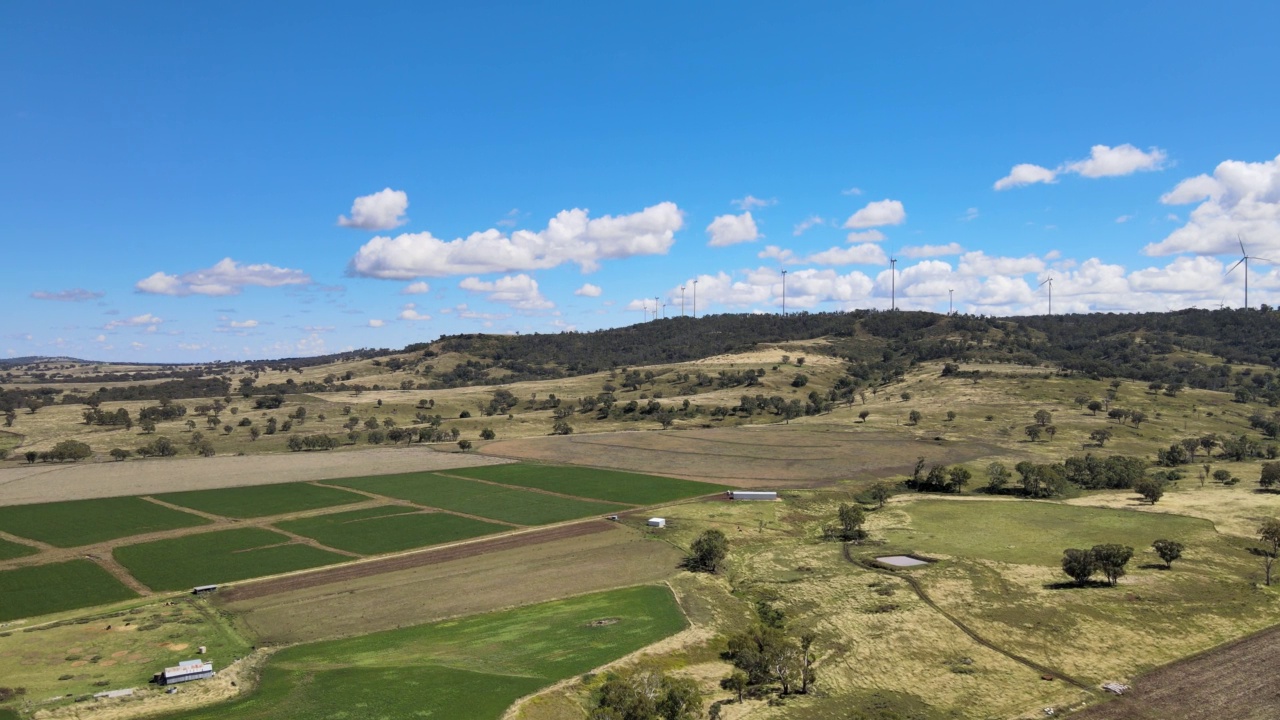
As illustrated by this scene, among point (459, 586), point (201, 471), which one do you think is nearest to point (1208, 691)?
point (459, 586)

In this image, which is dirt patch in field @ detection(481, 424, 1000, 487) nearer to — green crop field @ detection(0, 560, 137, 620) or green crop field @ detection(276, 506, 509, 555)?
green crop field @ detection(276, 506, 509, 555)

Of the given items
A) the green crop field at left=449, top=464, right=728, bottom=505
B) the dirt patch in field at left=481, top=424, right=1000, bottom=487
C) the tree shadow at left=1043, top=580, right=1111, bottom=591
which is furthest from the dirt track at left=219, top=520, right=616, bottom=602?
the tree shadow at left=1043, top=580, right=1111, bottom=591

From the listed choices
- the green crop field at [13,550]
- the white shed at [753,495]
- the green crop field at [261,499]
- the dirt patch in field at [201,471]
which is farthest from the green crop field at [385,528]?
the white shed at [753,495]

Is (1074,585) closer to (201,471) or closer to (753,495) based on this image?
(753,495)

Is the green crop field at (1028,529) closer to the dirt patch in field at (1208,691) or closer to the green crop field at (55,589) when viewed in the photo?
the dirt patch in field at (1208,691)

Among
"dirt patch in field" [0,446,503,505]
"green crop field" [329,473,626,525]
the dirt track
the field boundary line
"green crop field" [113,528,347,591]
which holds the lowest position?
the field boundary line

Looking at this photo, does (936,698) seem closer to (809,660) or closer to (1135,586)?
(809,660)
